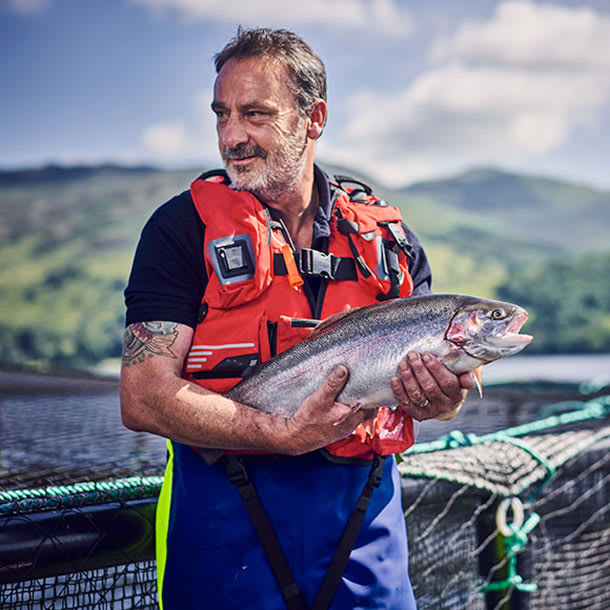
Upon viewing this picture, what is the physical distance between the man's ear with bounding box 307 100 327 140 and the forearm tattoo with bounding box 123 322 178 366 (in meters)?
1.29

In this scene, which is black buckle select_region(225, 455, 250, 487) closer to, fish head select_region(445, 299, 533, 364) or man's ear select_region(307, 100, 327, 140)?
fish head select_region(445, 299, 533, 364)

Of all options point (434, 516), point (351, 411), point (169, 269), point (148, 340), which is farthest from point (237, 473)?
point (434, 516)

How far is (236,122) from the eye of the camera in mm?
3148

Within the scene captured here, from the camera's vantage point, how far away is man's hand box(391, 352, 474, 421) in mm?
2730

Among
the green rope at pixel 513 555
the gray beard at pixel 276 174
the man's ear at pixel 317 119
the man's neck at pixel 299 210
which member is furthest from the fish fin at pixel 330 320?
the green rope at pixel 513 555

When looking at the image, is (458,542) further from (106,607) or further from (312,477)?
(106,607)

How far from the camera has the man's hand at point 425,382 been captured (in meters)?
2.73

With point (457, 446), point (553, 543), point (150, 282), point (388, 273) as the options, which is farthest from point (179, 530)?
point (553, 543)

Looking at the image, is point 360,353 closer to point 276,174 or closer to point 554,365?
point 276,174

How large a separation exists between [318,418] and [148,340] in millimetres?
746

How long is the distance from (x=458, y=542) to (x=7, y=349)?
5412cm

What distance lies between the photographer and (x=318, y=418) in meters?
2.69

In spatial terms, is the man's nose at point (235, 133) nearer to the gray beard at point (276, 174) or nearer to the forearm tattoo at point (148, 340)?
the gray beard at point (276, 174)

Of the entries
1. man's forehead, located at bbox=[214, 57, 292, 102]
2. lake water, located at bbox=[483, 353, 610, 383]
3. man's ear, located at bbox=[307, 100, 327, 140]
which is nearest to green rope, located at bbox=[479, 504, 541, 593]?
man's ear, located at bbox=[307, 100, 327, 140]
